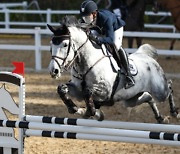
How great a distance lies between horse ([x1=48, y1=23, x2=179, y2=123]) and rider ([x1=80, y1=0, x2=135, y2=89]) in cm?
8

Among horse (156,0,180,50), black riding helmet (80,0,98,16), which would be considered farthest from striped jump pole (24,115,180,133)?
horse (156,0,180,50)

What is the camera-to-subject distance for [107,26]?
6.98 metres

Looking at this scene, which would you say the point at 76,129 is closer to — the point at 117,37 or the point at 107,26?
the point at 107,26

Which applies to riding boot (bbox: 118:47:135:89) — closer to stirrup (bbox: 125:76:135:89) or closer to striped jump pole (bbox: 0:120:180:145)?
stirrup (bbox: 125:76:135:89)

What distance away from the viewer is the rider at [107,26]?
6.82 metres

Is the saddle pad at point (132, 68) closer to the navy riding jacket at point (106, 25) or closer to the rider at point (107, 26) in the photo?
the rider at point (107, 26)

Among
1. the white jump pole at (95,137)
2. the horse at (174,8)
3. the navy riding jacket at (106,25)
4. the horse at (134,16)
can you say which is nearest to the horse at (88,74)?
the navy riding jacket at (106,25)

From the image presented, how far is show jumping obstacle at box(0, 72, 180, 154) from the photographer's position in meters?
5.74

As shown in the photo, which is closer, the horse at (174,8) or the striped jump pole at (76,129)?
the striped jump pole at (76,129)

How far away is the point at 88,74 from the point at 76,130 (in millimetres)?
868

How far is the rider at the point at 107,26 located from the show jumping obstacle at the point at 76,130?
1043mm

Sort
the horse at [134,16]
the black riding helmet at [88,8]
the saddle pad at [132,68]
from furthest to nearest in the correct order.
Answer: the horse at [134,16], the saddle pad at [132,68], the black riding helmet at [88,8]

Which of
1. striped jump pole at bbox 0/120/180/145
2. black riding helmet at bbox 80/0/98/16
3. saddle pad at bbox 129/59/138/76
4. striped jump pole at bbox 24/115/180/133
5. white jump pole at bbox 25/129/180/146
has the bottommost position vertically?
white jump pole at bbox 25/129/180/146

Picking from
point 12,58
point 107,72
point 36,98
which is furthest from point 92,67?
point 12,58
